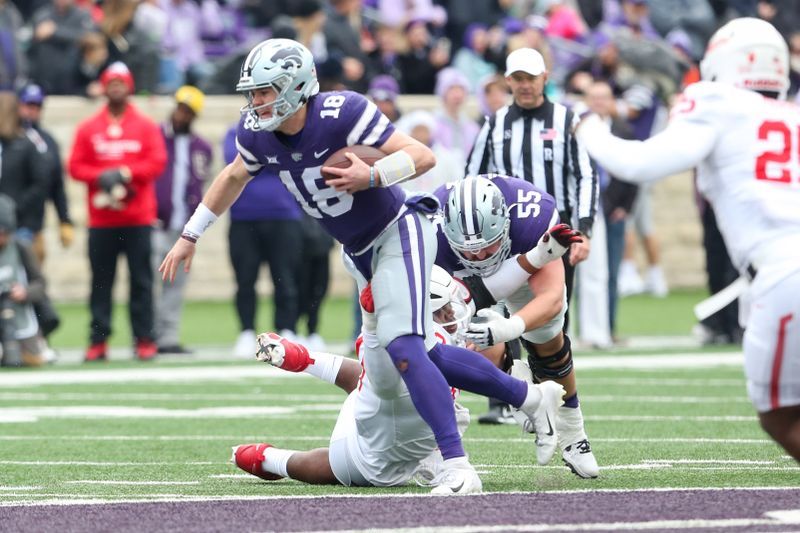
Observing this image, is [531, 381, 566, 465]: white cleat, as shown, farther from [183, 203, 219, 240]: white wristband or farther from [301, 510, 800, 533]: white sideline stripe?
[183, 203, 219, 240]: white wristband

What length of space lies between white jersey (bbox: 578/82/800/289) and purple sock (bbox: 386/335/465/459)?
3.45 feet

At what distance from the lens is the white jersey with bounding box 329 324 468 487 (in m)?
6.46

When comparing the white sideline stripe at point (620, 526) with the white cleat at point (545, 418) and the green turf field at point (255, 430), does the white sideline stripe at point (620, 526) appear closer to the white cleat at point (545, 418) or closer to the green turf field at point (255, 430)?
the green turf field at point (255, 430)

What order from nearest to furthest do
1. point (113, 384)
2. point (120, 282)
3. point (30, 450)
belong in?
point (30, 450) < point (113, 384) < point (120, 282)

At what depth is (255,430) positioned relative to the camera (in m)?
8.91

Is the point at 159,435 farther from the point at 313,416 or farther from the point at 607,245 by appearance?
the point at 607,245

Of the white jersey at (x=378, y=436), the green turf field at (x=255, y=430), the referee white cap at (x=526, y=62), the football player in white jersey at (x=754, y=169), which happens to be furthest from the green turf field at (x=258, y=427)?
the referee white cap at (x=526, y=62)

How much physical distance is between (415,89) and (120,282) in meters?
4.00

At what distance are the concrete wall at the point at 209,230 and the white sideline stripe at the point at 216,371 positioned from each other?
224 inches

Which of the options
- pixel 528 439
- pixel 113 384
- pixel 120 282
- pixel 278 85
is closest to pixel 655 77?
pixel 120 282

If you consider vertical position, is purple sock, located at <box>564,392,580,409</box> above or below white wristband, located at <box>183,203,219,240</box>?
below

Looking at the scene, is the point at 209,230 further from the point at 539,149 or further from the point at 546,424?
the point at 546,424

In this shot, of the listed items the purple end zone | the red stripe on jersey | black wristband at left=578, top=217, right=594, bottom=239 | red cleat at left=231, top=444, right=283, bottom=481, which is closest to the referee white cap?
black wristband at left=578, top=217, right=594, bottom=239

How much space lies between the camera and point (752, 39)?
18.7 feet
